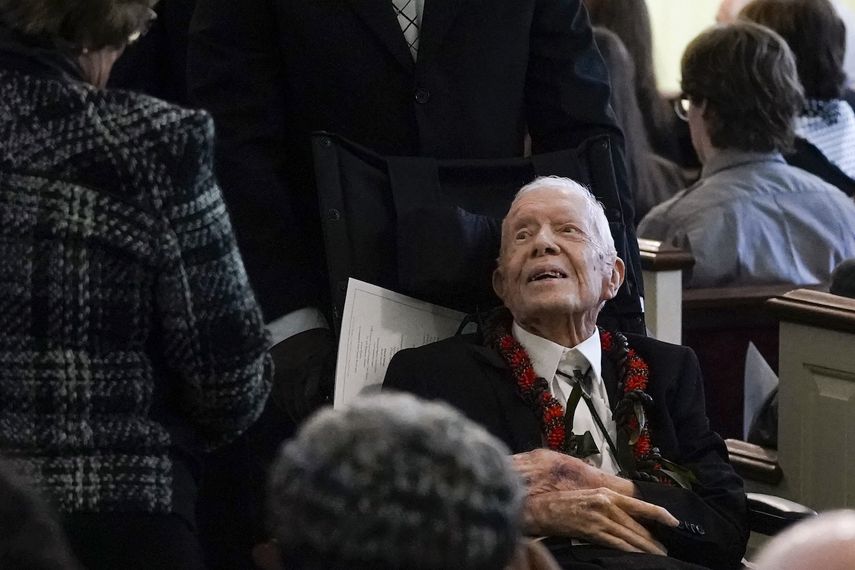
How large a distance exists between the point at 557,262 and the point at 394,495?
1690 millimetres

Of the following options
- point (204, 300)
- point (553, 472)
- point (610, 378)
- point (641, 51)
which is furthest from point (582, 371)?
point (641, 51)

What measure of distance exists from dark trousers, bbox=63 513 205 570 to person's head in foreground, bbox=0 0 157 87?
1.80ft

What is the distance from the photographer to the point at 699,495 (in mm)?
2639

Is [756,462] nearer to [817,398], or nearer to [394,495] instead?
[817,398]

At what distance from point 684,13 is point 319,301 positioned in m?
5.58

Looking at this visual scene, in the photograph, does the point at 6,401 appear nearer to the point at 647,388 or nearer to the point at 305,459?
the point at 305,459

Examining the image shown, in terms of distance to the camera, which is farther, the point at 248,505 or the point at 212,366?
the point at 248,505

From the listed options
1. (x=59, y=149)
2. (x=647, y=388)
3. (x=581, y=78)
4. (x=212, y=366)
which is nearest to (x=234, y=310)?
(x=212, y=366)

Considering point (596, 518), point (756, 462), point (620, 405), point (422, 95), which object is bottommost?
point (756, 462)

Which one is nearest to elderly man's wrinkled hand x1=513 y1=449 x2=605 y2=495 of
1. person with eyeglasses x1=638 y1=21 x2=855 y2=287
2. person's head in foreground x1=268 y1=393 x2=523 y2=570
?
person's head in foreground x1=268 y1=393 x2=523 y2=570

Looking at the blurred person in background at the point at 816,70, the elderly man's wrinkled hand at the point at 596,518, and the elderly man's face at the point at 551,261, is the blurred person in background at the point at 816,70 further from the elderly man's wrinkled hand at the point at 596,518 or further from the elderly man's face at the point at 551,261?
the elderly man's wrinkled hand at the point at 596,518

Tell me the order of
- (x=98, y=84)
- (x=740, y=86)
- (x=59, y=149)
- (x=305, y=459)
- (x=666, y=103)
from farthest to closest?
(x=666, y=103), (x=740, y=86), (x=98, y=84), (x=59, y=149), (x=305, y=459)

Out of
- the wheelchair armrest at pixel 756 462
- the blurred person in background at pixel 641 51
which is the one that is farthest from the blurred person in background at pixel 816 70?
the wheelchair armrest at pixel 756 462

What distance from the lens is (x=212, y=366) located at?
1.95 m
